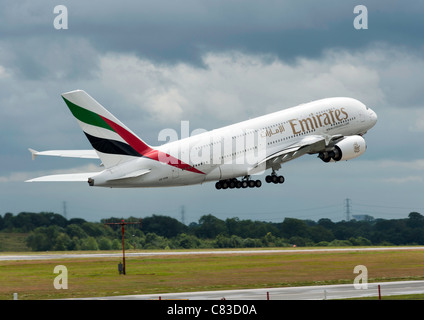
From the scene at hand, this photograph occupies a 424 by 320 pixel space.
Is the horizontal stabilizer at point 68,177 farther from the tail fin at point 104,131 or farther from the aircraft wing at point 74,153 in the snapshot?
the aircraft wing at point 74,153

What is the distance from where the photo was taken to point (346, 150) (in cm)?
8088

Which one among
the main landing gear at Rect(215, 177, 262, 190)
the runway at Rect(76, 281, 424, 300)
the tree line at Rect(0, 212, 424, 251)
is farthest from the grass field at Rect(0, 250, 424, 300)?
the tree line at Rect(0, 212, 424, 251)

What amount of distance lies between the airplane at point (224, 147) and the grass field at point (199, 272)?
14236 millimetres

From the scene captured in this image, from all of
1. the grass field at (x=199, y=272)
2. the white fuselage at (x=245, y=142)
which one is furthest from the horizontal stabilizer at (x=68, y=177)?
the grass field at (x=199, y=272)

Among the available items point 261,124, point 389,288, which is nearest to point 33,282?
point 261,124

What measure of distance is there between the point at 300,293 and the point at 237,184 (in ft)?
45.1

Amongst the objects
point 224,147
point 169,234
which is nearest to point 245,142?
point 224,147

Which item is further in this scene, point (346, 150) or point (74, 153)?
point (346, 150)

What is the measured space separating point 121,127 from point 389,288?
104ft

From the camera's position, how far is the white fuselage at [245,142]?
70.1m

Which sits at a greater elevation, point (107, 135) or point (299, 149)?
point (107, 135)

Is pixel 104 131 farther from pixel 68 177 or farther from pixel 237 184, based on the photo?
pixel 237 184

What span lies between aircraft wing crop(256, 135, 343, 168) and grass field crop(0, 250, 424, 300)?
Answer: 14097 mm

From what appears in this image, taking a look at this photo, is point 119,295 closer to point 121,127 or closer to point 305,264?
point 121,127
